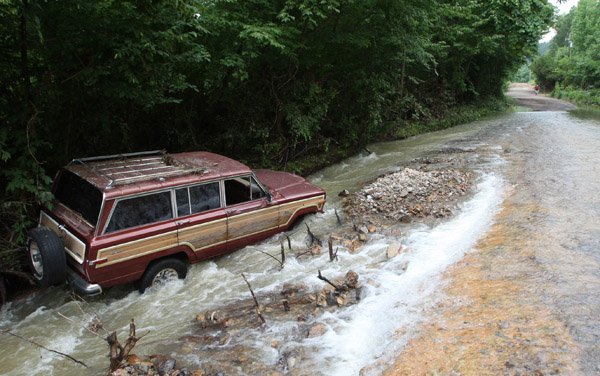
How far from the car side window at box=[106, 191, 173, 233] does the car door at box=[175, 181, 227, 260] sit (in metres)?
0.19

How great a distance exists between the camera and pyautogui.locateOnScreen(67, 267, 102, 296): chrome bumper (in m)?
5.40

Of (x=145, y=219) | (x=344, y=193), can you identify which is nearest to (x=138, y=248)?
(x=145, y=219)

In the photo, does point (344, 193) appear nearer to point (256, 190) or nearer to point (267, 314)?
point (256, 190)

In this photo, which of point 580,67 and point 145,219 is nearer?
point 145,219

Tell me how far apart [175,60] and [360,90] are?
7.95 metres

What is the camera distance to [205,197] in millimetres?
6605

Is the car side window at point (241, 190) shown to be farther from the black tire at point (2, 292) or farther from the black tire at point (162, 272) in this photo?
the black tire at point (2, 292)

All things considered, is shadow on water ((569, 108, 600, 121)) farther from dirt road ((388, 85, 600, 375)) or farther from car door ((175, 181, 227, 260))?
car door ((175, 181, 227, 260))

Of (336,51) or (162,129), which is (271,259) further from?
(336,51)

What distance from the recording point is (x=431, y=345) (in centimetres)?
446

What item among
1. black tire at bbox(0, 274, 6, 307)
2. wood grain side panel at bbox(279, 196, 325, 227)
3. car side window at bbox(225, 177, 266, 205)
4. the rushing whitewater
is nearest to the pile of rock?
the rushing whitewater

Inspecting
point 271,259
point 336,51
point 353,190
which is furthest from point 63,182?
point 336,51

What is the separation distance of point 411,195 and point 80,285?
285 inches

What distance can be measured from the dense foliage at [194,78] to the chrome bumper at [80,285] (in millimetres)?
1182
